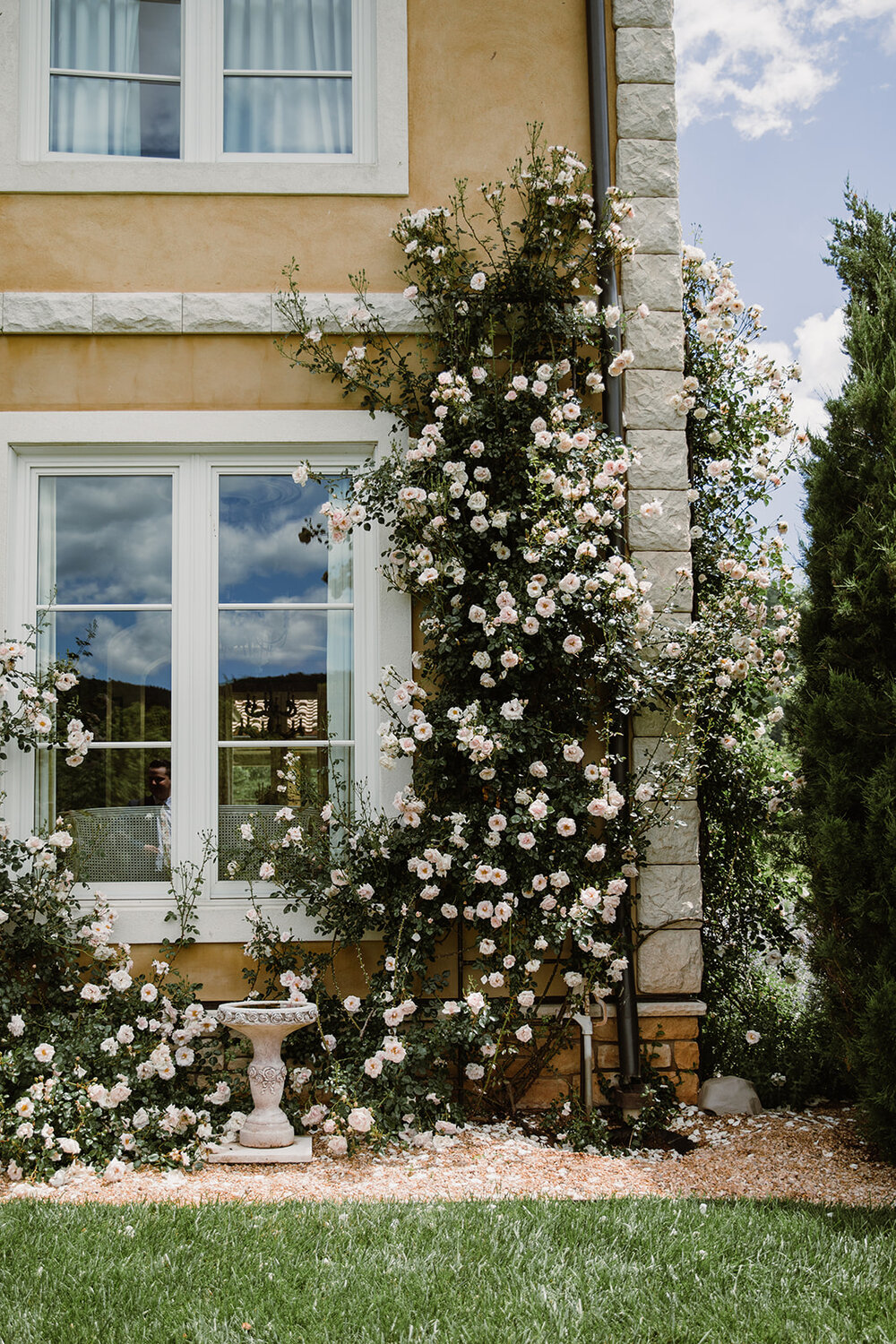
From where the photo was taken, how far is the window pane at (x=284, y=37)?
16.6 ft

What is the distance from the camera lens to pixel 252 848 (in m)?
4.59

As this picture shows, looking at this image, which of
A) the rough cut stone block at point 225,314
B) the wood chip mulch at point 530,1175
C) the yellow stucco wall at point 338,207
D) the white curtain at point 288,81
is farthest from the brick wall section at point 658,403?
the rough cut stone block at point 225,314

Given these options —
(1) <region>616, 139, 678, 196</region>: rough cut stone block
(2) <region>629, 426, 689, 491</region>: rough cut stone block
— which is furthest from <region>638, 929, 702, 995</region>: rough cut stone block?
(1) <region>616, 139, 678, 196</region>: rough cut stone block

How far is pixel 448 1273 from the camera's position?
8.70ft

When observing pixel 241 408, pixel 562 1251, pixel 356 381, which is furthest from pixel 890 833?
pixel 241 408

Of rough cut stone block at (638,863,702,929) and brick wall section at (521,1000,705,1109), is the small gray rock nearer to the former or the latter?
brick wall section at (521,1000,705,1109)

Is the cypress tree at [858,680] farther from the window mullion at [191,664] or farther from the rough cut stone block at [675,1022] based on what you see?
the window mullion at [191,664]

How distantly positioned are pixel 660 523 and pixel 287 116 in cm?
251

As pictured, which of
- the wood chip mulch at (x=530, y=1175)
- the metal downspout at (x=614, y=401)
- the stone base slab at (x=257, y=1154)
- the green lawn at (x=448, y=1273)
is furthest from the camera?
the metal downspout at (x=614, y=401)

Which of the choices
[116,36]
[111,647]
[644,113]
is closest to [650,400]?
[644,113]

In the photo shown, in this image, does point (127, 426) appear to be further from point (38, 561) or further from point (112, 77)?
point (112, 77)

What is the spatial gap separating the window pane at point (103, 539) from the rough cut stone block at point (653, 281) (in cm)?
218

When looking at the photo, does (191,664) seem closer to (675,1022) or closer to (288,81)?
(675,1022)

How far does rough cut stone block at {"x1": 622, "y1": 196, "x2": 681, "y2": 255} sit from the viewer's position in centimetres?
485
